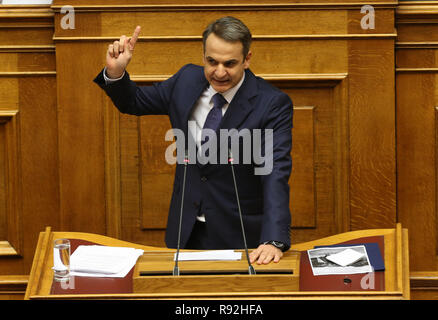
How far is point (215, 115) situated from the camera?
2379mm

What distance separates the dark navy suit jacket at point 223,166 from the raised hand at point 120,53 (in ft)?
0.18

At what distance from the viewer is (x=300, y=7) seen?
3.16 metres

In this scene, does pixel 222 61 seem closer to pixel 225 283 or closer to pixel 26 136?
pixel 225 283

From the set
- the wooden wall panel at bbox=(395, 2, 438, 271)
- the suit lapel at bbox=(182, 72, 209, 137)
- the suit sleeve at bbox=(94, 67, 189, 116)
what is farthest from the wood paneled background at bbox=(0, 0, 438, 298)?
the suit lapel at bbox=(182, 72, 209, 137)

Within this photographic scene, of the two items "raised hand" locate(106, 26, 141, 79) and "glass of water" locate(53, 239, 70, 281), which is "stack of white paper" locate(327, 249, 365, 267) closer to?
"glass of water" locate(53, 239, 70, 281)

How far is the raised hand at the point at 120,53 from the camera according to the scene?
7.59 feet

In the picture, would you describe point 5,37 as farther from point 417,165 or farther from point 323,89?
point 417,165

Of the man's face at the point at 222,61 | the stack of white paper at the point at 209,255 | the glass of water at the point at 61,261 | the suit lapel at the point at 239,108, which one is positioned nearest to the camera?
the glass of water at the point at 61,261

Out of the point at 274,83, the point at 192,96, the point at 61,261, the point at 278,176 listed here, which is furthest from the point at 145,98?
the point at 274,83

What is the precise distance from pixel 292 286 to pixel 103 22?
1.70m

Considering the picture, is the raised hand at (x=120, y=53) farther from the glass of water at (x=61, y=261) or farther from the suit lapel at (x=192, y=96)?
the glass of water at (x=61, y=261)

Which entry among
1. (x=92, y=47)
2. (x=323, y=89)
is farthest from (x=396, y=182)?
(x=92, y=47)

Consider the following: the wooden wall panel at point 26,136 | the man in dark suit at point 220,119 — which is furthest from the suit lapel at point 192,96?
Result: the wooden wall panel at point 26,136

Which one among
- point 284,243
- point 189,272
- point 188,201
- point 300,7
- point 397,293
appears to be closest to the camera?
point 397,293
